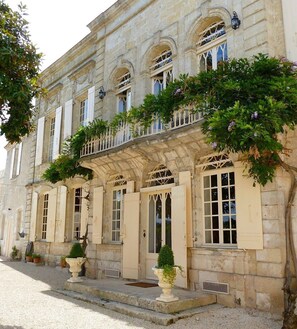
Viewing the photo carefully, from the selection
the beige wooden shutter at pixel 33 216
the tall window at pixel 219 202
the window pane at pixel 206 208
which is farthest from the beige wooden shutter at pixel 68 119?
the window pane at pixel 206 208

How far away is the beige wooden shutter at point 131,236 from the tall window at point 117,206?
73 cm

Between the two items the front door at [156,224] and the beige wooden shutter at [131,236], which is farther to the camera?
the beige wooden shutter at [131,236]

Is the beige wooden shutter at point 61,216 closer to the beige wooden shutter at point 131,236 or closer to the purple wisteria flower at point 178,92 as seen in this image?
the beige wooden shutter at point 131,236

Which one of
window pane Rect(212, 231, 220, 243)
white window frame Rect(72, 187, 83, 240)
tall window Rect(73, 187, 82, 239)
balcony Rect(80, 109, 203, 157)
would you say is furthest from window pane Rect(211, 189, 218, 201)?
tall window Rect(73, 187, 82, 239)

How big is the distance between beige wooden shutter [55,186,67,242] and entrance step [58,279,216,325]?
13.3ft

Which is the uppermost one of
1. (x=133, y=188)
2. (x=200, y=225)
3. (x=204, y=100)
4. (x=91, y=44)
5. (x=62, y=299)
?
(x=91, y=44)

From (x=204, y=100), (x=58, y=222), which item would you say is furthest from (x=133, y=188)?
(x=58, y=222)

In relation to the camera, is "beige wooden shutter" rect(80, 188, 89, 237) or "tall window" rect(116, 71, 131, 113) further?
"beige wooden shutter" rect(80, 188, 89, 237)

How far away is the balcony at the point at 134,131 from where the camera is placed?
7.15m

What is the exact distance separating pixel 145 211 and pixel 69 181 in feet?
13.8

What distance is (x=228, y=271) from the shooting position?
21.1ft

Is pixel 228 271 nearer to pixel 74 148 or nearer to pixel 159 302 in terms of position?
pixel 159 302

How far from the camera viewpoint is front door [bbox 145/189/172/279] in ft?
26.7

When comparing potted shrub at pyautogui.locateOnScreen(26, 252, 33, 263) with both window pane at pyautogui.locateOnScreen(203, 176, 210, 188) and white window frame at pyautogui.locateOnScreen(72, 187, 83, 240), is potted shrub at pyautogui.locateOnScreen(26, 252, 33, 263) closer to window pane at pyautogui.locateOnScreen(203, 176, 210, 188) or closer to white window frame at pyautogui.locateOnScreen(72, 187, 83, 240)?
white window frame at pyautogui.locateOnScreen(72, 187, 83, 240)
